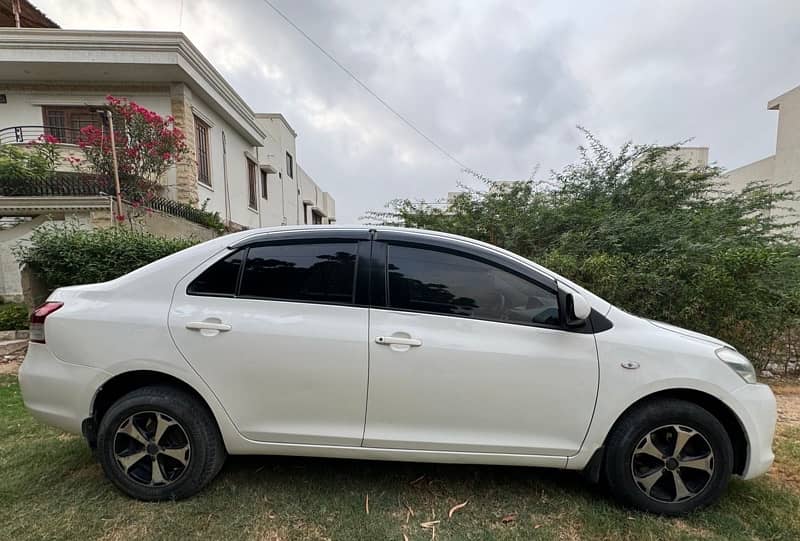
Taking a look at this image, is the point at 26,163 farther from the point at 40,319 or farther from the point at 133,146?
the point at 40,319

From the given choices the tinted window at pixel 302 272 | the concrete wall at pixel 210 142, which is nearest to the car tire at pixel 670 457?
the tinted window at pixel 302 272

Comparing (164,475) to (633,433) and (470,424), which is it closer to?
(470,424)

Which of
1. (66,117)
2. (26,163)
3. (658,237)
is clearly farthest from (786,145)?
(66,117)

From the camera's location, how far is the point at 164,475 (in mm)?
2035

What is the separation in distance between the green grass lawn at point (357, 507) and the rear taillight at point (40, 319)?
0.95 metres

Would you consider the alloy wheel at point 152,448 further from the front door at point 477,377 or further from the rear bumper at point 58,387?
the front door at point 477,377

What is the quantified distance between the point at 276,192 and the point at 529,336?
18.5 metres

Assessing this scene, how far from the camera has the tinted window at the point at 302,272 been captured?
205 cm

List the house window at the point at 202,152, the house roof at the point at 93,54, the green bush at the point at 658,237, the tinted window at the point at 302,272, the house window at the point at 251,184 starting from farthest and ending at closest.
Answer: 1. the house window at the point at 251,184
2. the house window at the point at 202,152
3. the house roof at the point at 93,54
4. the green bush at the point at 658,237
5. the tinted window at the point at 302,272

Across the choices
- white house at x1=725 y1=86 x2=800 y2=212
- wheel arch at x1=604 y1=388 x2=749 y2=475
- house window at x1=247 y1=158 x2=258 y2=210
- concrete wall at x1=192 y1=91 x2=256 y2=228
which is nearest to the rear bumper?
wheel arch at x1=604 y1=388 x2=749 y2=475

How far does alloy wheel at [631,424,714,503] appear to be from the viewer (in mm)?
1949

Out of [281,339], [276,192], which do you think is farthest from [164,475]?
[276,192]

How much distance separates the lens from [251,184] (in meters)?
15.4

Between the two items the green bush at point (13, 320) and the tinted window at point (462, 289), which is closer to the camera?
the tinted window at point (462, 289)
